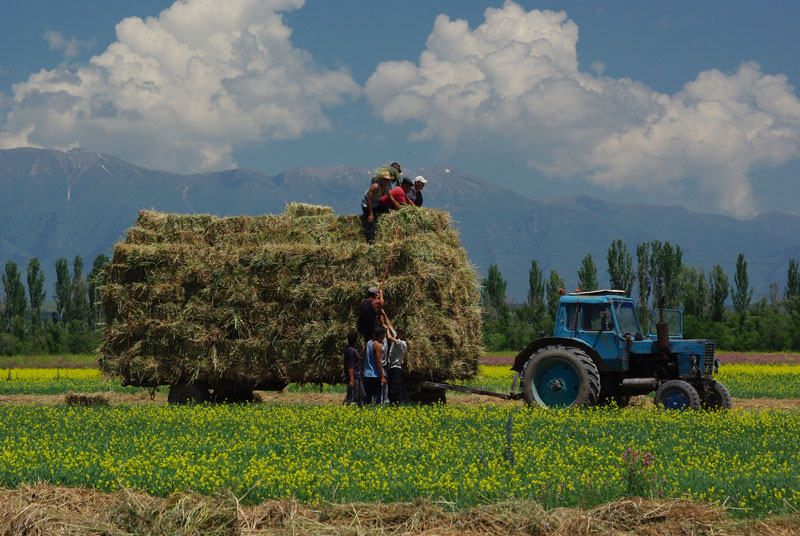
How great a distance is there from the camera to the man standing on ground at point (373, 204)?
17188mm

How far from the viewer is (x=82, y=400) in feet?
65.9

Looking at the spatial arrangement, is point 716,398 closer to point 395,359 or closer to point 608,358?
point 608,358

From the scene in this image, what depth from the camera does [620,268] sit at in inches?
3637

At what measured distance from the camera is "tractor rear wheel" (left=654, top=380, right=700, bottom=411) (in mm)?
15156

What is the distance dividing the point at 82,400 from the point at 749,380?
74.4ft

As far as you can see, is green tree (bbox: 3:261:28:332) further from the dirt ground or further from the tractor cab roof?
the tractor cab roof

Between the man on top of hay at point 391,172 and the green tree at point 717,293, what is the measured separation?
6246 centimetres

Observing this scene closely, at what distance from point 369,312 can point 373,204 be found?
2610 millimetres

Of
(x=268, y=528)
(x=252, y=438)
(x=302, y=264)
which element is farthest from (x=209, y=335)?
(x=268, y=528)

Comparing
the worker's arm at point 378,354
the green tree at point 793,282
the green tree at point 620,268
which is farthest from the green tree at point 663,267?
the worker's arm at point 378,354

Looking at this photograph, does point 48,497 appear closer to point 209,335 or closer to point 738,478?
point 738,478

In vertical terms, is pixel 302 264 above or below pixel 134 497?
above

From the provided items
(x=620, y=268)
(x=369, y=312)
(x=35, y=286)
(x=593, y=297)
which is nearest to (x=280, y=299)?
(x=369, y=312)

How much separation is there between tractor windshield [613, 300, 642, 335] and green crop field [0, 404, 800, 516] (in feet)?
6.56
